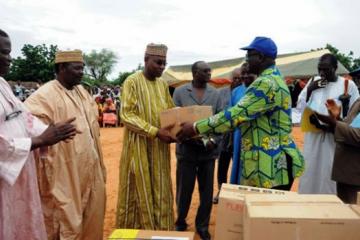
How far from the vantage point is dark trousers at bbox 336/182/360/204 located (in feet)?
11.6

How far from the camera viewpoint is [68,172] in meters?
3.26

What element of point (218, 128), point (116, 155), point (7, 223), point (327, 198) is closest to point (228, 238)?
point (327, 198)

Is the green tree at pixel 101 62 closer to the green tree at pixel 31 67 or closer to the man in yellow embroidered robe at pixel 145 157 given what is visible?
the green tree at pixel 31 67

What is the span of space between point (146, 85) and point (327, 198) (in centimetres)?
215

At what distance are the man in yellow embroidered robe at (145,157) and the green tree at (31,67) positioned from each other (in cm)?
2947

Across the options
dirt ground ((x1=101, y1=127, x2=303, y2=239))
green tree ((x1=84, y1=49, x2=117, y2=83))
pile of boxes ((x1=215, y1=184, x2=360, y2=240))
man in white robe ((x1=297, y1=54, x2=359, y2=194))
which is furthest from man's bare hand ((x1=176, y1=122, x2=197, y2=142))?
green tree ((x1=84, y1=49, x2=117, y2=83))

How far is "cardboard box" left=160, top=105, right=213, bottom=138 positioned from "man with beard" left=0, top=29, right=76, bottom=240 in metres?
1.10

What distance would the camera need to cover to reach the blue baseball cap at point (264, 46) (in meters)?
3.01

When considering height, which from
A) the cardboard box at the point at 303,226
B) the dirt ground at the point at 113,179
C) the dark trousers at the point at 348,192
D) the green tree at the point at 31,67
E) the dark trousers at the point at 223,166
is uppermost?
the green tree at the point at 31,67

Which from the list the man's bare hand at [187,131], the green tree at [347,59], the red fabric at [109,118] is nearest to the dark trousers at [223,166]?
the man's bare hand at [187,131]

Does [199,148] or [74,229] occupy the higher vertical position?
[199,148]

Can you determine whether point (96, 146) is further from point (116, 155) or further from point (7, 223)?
point (116, 155)

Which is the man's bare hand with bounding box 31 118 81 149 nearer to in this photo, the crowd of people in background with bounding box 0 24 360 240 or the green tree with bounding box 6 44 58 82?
the crowd of people in background with bounding box 0 24 360 240

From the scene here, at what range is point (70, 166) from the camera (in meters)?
3.27
